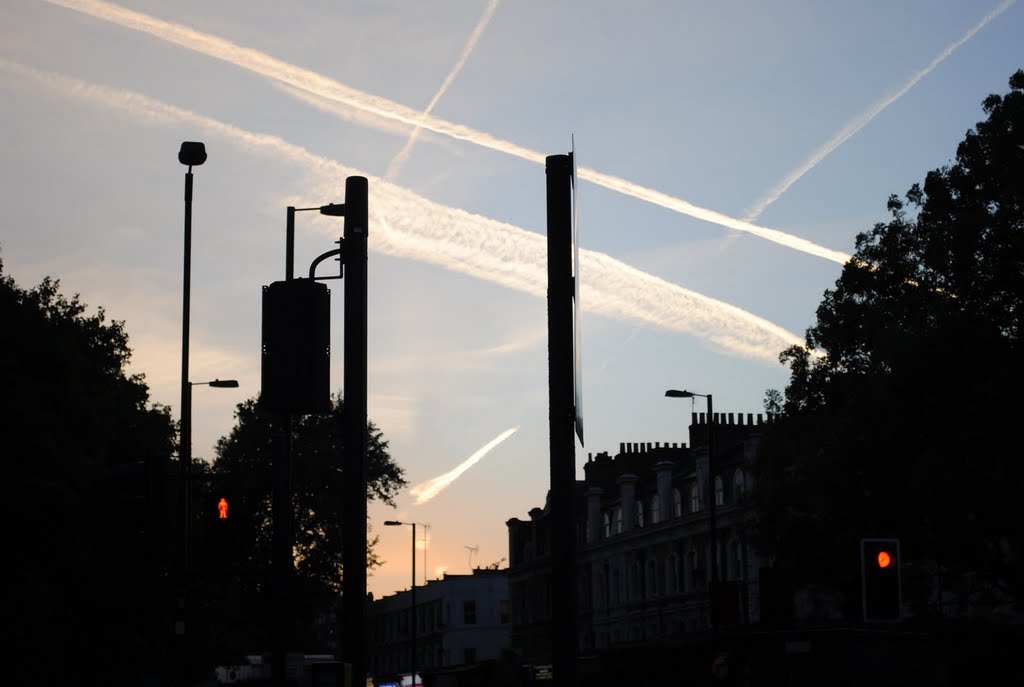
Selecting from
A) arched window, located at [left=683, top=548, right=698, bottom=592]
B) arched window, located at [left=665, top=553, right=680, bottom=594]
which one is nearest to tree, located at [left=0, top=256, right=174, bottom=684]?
arched window, located at [left=683, top=548, right=698, bottom=592]

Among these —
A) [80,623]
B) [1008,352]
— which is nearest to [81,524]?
[80,623]

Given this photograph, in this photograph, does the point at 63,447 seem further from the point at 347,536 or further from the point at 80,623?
the point at 347,536

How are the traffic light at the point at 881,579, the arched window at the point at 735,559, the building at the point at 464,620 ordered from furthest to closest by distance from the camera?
the building at the point at 464,620
the arched window at the point at 735,559
the traffic light at the point at 881,579

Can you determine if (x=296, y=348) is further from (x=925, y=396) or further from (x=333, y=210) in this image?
(x=925, y=396)

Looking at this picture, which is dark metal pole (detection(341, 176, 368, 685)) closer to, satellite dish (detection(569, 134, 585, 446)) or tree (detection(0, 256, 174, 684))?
satellite dish (detection(569, 134, 585, 446))

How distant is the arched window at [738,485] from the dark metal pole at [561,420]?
73315 millimetres

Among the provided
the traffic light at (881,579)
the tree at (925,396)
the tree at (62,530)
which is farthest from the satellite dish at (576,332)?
the tree at (925,396)

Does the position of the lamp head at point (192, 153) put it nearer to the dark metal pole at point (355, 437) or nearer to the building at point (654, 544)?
the dark metal pole at point (355, 437)

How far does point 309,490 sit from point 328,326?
85656 mm

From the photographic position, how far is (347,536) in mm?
12930

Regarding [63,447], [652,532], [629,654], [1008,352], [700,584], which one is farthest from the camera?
[652,532]

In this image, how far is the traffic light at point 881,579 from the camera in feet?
51.1

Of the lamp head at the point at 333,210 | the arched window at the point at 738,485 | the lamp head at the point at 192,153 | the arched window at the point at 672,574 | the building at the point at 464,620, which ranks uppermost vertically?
the lamp head at the point at 192,153

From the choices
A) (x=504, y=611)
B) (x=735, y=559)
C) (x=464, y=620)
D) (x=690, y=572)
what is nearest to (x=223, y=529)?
(x=735, y=559)
